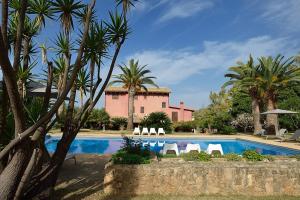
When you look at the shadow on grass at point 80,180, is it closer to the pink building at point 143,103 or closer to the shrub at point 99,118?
the shrub at point 99,118

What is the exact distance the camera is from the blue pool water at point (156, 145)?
18520 mm

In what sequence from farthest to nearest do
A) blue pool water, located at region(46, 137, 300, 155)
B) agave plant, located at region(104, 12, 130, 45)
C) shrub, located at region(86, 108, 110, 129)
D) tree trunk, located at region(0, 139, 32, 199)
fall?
shrub, located at region(86, 108, 110, 129), blue pool water, located at region(46, 137, 300, 155), agave plant, located at region(104, 12, 130, 45), tree trunk, located at region(0, 139, 32, 199)

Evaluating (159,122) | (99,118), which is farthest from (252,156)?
(99,118)

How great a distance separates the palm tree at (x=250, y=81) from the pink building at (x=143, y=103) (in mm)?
13752

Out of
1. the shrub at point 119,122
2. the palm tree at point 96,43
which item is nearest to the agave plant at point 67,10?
the palm tree at point 96,43

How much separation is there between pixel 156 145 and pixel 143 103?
22701 millimetres

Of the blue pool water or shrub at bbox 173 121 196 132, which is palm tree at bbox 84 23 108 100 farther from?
shrub at bbox 173 121 196 132

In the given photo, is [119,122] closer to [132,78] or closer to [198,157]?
[132,78]

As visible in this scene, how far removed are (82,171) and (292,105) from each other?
28127 mm

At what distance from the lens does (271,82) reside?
1027 inches

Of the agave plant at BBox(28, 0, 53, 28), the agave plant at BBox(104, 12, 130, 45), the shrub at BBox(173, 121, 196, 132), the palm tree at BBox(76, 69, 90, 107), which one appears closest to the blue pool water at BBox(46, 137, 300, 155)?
the shrub at BBox(173, 121, 196, 132)

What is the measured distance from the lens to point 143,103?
4328 centimetres

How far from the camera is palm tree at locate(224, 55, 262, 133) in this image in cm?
2762

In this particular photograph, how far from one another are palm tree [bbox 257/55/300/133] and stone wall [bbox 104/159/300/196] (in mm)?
20053
